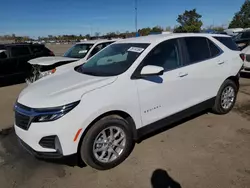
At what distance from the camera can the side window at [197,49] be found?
4.06 m

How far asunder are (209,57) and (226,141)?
5.14 ft

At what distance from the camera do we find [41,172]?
3.17m

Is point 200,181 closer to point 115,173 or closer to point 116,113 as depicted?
point 115,173

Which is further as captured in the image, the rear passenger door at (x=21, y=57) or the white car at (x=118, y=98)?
the rear passenger door at (x=21, y=57)


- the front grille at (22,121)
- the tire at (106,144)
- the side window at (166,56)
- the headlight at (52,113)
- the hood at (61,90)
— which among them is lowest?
the tire at (106,144)

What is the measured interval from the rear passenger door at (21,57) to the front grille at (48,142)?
7183 mm

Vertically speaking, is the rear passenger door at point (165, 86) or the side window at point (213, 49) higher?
the side window at point (213, 49)

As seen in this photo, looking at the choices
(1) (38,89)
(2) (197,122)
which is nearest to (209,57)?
(2) (197,122)

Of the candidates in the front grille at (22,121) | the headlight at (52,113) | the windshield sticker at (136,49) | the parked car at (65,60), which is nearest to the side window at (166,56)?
the windshield sticker at (136,49)

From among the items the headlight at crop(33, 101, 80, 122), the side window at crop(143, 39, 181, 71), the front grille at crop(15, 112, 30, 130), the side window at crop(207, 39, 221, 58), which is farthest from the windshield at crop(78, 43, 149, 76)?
the side window at crop(207, 39, 221, 58)

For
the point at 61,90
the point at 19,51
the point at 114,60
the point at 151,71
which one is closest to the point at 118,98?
the point at 151,71

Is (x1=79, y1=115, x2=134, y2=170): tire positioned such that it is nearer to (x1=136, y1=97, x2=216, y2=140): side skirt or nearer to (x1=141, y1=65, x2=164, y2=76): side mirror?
(x1=136, y1=97, x2=216, y2=140): side skirt

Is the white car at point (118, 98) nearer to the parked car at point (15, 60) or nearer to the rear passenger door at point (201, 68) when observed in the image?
the rear passenger door at point (201, 68)

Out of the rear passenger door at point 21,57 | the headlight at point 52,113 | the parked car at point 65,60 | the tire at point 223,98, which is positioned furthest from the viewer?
the rear passenger door at point 21,57
